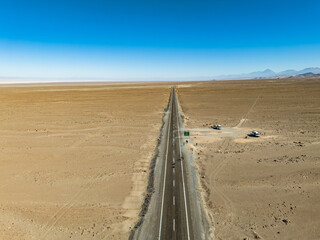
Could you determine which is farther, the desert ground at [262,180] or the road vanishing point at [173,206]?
the desert ground at [262,180]

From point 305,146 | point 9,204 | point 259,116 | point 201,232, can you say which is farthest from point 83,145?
point 259,116

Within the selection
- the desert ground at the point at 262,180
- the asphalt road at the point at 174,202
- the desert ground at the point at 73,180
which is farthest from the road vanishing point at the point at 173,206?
the desert ground at the point at 262,180

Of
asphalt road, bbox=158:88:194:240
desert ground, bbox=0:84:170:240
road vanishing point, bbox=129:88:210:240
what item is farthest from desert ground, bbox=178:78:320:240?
desert ground, bbox=0:84:170:240

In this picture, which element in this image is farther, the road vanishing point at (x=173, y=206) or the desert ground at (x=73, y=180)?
the desert ground at (x=73, y=180)

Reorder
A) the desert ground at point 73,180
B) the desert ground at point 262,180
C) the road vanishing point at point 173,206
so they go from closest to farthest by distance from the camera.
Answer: the road vanishing point at point 173,206 → the desert ground at point 262,180 → the desert ground at point 73,180

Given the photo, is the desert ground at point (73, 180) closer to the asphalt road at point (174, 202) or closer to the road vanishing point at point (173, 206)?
the road vanishing point at point (173, 206)

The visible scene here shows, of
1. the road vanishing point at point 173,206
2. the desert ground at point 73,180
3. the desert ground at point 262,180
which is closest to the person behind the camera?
the road vanishing point at point 173,206

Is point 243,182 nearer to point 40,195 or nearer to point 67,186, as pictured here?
point 67,186

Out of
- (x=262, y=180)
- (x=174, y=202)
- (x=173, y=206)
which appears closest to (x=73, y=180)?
(x=174, y=202)
